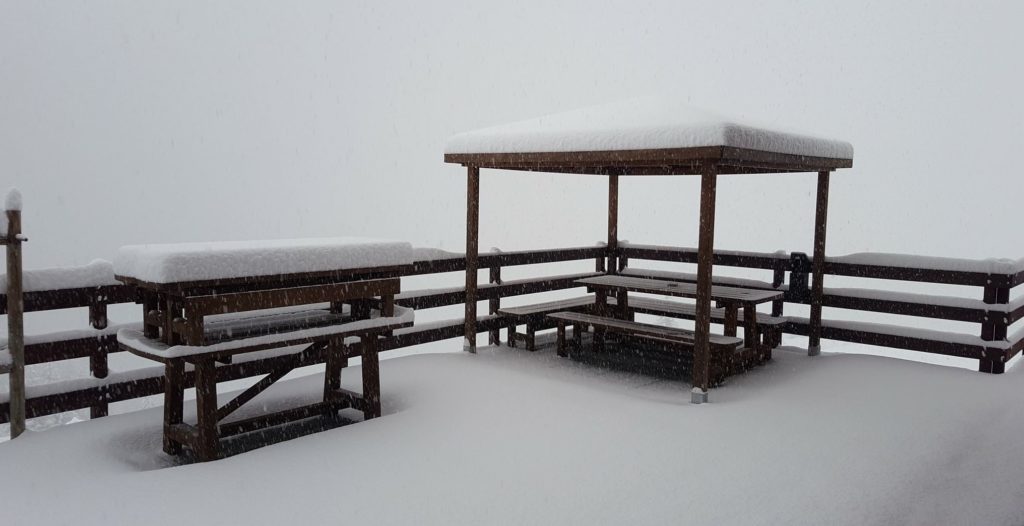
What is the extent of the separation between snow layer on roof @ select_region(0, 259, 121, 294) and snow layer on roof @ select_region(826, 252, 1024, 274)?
7521 mm

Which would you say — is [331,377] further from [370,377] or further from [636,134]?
[636,134]

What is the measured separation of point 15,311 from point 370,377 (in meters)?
2.48

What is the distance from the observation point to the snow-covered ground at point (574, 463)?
377cm

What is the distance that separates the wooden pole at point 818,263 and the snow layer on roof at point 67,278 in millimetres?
7020

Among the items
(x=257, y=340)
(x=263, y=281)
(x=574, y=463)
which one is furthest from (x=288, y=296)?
(x=574, y=463)

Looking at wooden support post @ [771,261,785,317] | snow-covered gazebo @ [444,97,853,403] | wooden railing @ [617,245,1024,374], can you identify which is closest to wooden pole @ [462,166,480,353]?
snow-covered gazebo @ [444,97,853,403]

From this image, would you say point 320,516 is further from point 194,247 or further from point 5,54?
point 5,54

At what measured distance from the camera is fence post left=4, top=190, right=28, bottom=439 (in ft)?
15.9

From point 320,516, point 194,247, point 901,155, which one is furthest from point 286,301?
point 901,155

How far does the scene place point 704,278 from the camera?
19.5 ft

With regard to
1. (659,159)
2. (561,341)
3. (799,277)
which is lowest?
(561,341)

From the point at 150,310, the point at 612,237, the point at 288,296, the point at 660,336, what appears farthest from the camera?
the point at 612,237

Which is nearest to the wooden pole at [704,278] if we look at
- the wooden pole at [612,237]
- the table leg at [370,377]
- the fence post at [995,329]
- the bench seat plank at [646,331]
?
the bench seat plank at [646,331]

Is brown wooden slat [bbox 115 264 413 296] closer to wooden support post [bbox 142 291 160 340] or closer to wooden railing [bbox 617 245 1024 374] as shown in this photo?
wooden support post [bbox 142 291 160 340]
